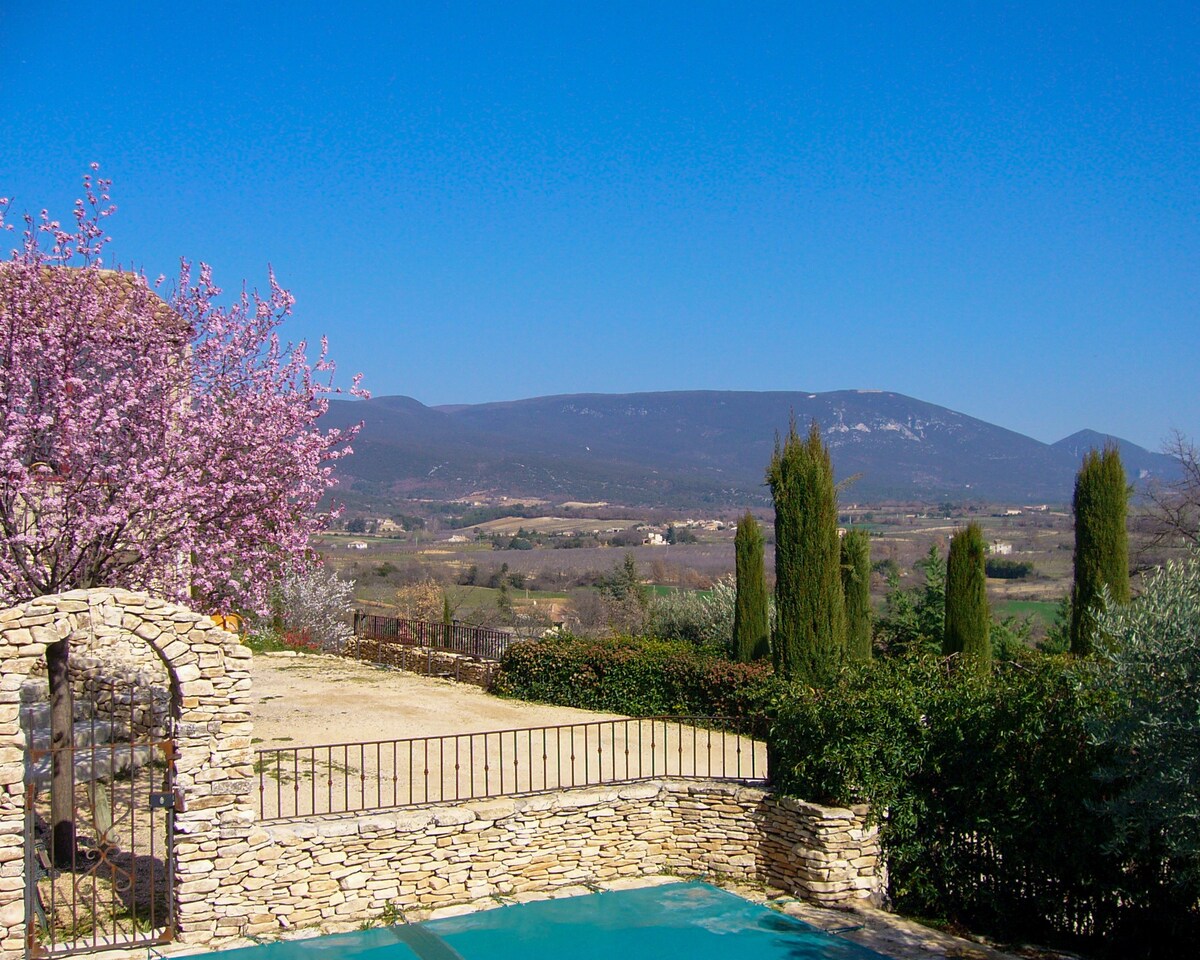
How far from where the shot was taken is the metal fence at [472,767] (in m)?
13.1

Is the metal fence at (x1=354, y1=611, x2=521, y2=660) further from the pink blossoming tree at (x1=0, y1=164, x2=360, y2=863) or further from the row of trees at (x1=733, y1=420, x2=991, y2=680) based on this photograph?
the pink blossoming tree at (x1=0, y1=164, x2=360, y2=863)

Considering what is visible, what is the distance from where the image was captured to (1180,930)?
10656 mm

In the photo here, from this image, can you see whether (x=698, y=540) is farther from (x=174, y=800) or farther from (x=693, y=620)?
(x=174, y=800)

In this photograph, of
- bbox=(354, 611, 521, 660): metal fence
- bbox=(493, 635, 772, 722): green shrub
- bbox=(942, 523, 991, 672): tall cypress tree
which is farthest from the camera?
bbox=(354, 611, 521, 660): metal fence

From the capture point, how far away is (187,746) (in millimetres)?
10680

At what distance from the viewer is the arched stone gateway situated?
999 cm

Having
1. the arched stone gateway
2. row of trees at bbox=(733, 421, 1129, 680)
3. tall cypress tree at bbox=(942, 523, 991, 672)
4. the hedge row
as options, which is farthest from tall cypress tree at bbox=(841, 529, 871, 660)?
the arched stone gateway

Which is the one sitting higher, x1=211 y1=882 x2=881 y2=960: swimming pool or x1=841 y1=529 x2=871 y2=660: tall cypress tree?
x1=841 y1=529 x2=871 y2=660: tall cypress tree

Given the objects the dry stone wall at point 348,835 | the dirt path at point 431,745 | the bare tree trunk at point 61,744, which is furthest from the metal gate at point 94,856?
the dirt path at point 431,745

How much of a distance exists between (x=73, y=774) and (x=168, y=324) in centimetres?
522

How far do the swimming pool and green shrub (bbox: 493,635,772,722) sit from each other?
5.72 metres

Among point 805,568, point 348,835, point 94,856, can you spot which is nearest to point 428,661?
point 805,568

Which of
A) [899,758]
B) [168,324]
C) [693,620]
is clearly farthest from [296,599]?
[899,758]

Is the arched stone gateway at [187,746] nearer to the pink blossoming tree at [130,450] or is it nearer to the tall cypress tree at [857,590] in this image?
the pink blossoming tree at [130,450]
